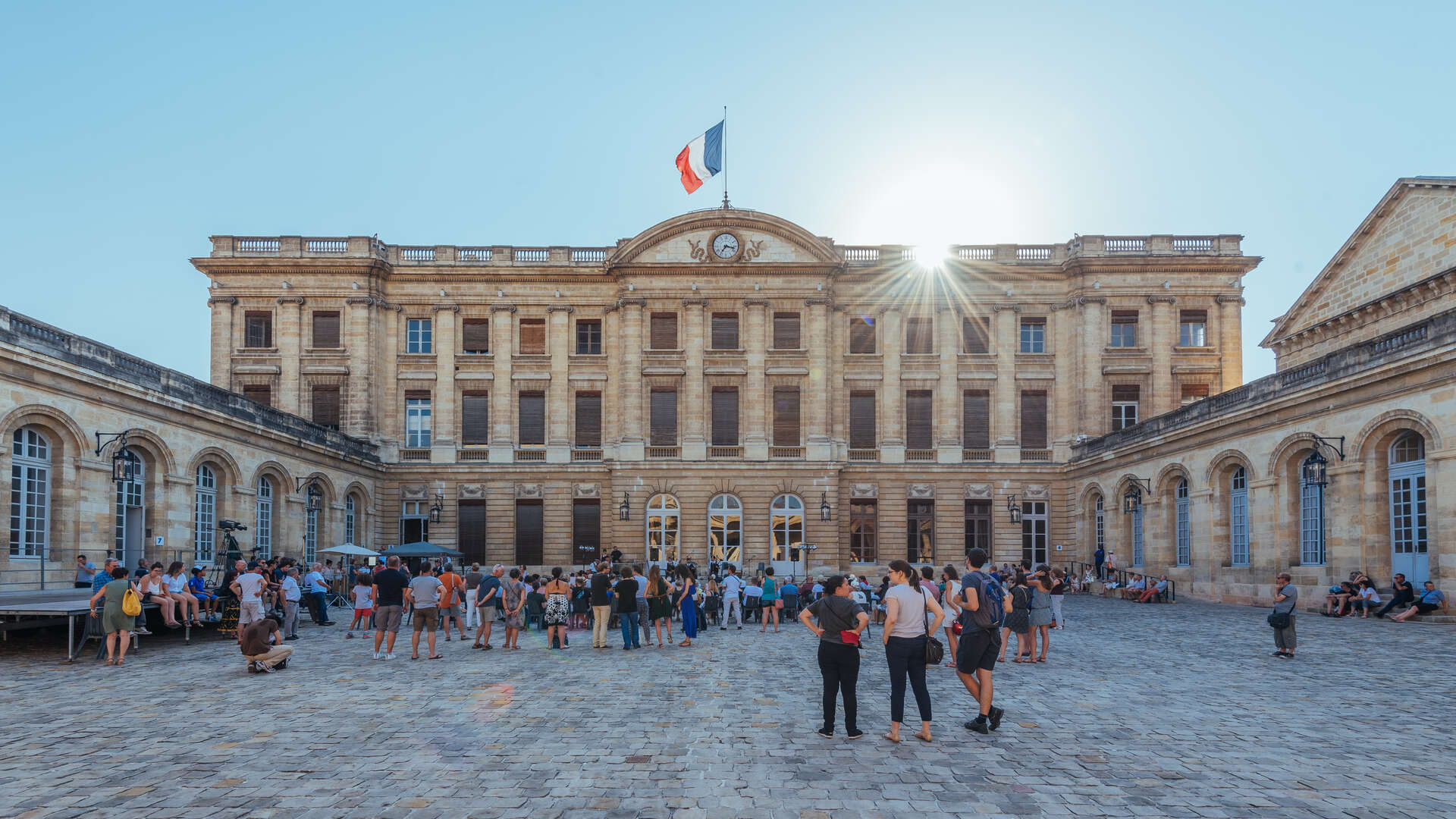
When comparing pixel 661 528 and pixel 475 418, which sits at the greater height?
pixel 475 418

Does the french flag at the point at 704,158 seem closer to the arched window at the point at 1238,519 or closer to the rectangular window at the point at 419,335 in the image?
the rectangular window at the point at 419,335

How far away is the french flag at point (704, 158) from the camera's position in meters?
34.9

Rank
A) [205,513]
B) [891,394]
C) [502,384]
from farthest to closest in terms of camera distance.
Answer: [502,384] → [891,394] → [205,513]

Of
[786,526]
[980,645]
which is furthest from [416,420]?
[980,645]

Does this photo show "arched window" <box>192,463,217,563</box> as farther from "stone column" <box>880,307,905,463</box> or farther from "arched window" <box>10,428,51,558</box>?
"stone column" <box>880,307,905,463</box>

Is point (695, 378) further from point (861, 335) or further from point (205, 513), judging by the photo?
point (205, 513)

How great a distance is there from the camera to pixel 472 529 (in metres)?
36.2

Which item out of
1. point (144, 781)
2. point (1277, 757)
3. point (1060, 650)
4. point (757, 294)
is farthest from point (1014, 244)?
point (144, 781)

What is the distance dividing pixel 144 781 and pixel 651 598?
1016cm

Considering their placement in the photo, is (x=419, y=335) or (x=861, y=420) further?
(x=419, y=335)

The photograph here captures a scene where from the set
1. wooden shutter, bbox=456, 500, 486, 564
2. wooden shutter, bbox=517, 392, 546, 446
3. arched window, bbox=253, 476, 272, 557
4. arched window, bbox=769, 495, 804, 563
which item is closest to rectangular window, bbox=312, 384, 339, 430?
wooden shutter, bbox=456, 500, 486, 564

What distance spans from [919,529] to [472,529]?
16.9m

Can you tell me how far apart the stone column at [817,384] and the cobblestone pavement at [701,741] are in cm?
2159

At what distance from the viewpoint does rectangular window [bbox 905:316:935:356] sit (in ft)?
120
